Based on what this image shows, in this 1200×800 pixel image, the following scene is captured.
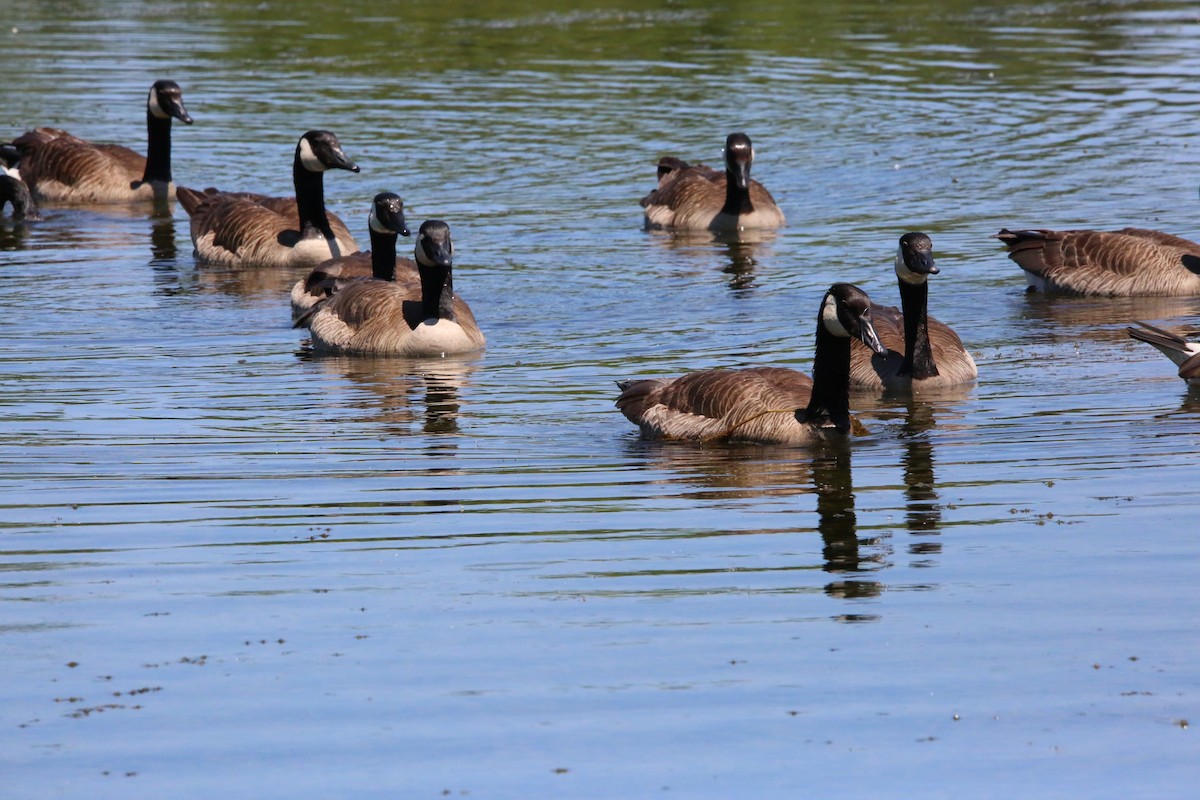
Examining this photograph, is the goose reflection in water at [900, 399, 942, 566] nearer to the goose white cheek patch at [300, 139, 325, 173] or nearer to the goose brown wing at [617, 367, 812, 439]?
the goose brown wing at [617, 367, 812, 439]

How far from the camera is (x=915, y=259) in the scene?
1284 cm

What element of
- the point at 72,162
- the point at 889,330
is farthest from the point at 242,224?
the point at 889,330

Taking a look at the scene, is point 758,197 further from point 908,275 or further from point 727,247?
point 908,275

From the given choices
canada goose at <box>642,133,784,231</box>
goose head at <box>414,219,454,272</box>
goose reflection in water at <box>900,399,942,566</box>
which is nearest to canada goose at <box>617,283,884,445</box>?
goose reflection in water at <box>900,399,942,566</box>

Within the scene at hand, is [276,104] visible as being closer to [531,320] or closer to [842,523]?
[531,320]

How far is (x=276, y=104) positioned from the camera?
96.2 ft

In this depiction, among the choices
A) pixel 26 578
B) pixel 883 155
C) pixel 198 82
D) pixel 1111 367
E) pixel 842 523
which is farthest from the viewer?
pixel 198 82

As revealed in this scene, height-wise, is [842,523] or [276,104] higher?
[276,104]

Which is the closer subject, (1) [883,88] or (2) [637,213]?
(2) [637,213]

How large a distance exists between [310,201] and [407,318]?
450 centimetres

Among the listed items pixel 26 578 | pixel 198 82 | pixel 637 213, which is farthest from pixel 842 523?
pixel 198 82

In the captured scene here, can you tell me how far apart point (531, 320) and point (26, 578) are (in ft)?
26.3

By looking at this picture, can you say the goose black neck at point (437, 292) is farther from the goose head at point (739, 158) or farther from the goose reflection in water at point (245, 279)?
the goose head at point (739, 158)

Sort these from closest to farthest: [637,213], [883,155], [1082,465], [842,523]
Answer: [842,523]
[1082,465]
[637,213]
[883,155]
